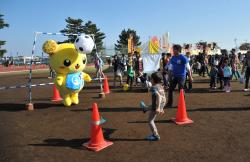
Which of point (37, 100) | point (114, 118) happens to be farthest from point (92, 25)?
point (114, 118)

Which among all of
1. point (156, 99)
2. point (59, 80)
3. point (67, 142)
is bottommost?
point (67, 142)

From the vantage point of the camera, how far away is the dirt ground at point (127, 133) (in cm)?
605

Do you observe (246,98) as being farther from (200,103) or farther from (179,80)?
(179,80)

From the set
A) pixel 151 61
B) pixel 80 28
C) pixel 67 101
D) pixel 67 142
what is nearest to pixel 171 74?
pixel 67 101

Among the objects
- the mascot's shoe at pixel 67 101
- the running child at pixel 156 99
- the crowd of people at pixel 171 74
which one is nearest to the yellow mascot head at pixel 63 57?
the mascot's shoe at pixel 67 101

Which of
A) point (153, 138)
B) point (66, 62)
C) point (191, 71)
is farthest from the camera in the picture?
point (191, 71)

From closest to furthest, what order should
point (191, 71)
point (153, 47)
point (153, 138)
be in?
point (153, 138), point (191, 71), point (153, 47)

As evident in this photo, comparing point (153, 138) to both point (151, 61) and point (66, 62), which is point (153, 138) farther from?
point (151, 61)

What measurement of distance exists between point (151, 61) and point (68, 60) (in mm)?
7339

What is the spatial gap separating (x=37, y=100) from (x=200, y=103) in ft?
22.3

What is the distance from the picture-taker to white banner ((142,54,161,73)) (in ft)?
55.8

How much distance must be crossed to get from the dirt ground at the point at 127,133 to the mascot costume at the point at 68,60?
0.85 m

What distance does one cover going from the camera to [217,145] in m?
6.43

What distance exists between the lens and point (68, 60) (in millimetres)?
10906
